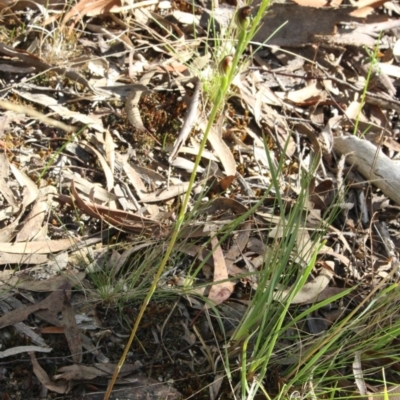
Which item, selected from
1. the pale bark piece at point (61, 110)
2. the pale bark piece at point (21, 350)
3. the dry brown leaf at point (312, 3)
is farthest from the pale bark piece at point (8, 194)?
the dry brown leaf at point (312, 3)

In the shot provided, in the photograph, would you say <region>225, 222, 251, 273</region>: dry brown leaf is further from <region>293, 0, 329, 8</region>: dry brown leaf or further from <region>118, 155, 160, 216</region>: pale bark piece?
<region>293, 0, 329, 8</region>: dry brown leaf

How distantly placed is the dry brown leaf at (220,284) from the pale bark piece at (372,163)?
769 millimetres

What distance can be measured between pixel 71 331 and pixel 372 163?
1.52m

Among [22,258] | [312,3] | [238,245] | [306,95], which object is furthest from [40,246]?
[312,3]

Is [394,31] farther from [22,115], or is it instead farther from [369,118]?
[22,115]

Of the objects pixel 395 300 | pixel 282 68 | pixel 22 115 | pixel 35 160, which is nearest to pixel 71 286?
pixel 35 160

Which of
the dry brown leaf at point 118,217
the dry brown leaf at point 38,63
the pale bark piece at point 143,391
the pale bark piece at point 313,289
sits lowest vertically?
the pale bark piece at point 143,391

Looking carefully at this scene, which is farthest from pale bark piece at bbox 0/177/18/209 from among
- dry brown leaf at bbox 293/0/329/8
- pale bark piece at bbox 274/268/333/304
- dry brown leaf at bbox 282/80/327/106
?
dry brown leaf at bbox 293/0/329/8

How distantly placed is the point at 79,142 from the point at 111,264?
2.11 ft

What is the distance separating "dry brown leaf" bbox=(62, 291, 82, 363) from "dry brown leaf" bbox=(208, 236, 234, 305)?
501 mm

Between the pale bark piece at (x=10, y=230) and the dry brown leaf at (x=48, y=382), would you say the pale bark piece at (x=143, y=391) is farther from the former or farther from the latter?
the pale bark piece at (x=10, y=230)

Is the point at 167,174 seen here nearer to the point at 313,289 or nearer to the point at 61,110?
the point at 61,110

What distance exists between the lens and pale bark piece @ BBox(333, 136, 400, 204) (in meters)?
2.93

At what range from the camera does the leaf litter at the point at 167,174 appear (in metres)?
2.31
